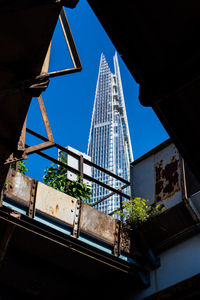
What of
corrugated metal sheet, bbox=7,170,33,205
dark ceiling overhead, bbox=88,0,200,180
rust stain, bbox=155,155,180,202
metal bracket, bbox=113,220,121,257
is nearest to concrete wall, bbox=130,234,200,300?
metal bracket, bbox=113,220,121,257

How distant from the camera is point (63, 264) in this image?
32.8 ft

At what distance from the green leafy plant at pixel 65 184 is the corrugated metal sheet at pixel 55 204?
1.27 meters

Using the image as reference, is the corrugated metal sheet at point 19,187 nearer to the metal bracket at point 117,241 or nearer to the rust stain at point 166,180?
the metal bracket at point 117,241

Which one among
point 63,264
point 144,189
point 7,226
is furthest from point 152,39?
point 144,189

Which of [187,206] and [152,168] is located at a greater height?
[152,168]

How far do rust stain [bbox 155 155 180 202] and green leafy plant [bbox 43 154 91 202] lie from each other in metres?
2.10

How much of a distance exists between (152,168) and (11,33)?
346 inches

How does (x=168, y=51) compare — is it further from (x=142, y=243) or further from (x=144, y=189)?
(x=144, y=189)

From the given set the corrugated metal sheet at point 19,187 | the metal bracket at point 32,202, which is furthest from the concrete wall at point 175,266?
the corrugated metal sheet at point 19,187

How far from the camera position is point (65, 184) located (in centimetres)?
1122

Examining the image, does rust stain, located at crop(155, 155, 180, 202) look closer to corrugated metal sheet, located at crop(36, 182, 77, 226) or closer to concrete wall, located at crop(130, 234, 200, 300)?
concrete wall, located at crop(130, 234, 200, 300)

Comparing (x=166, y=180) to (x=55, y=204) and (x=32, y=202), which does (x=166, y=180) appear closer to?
(x=55, y=204)

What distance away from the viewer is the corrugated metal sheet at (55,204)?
30.1ft

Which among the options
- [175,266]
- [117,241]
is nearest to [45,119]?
[117,241]
